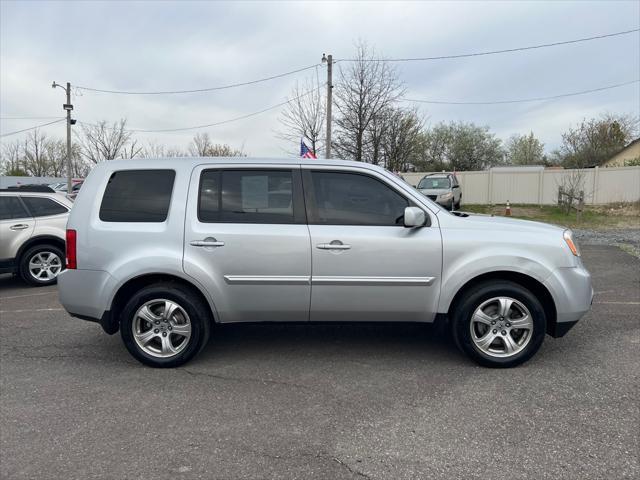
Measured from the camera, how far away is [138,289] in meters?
4.16

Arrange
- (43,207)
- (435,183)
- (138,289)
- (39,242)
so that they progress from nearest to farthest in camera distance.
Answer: (138,289), (39,242), (43,207), (435,183)

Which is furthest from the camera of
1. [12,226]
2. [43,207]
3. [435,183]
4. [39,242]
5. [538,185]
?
[538,185]

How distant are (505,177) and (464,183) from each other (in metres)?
2.00

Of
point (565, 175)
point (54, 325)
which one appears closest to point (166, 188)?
point (54, 325)

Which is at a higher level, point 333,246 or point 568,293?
point 333,246

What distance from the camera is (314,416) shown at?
3.24 metres

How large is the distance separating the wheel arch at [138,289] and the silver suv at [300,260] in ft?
0.05

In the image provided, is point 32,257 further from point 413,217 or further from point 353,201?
point 413,217

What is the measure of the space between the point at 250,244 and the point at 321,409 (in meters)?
1.46

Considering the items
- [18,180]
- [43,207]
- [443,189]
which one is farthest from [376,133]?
[18,180]

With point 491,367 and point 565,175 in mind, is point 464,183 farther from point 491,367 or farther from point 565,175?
point 491,367

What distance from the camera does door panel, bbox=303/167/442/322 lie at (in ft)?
12.9

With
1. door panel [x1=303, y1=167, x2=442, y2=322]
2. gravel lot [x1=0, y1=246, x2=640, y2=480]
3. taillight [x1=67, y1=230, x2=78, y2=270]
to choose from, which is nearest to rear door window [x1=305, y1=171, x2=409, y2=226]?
door panel [x1=303, y1=167, x2=442, y2=322]

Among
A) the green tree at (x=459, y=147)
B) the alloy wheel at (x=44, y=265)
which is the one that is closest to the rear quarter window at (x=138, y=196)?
the alloy wheel at (x=44, y=265)
